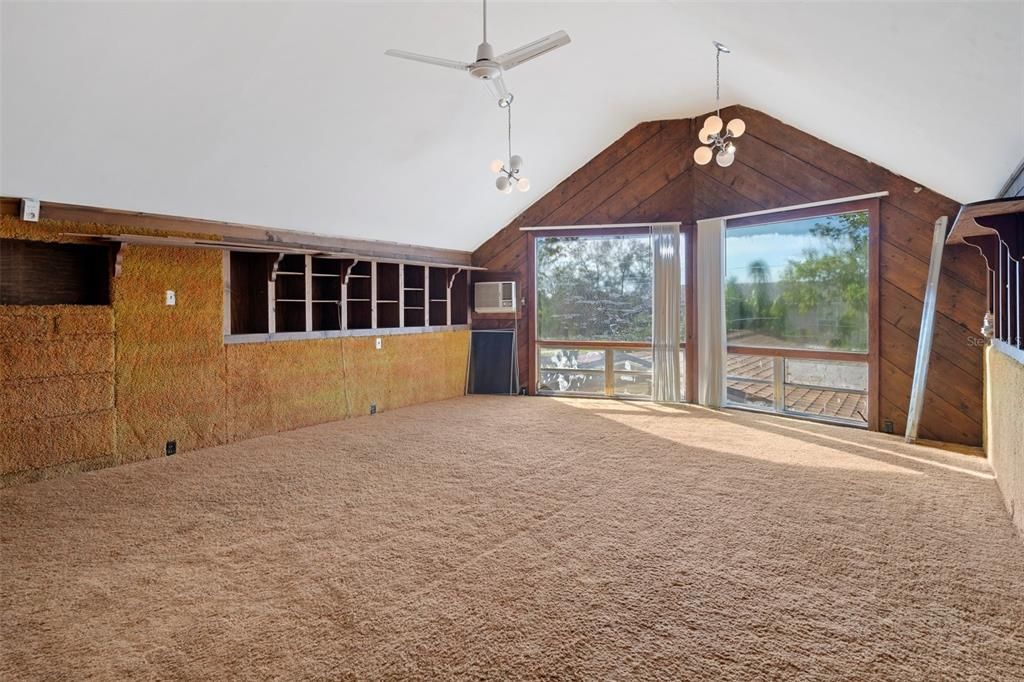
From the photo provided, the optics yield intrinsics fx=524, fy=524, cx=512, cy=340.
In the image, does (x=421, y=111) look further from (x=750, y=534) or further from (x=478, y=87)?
(x=750, y=534)

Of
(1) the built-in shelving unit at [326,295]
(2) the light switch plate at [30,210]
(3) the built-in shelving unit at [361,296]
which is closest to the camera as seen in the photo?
(2) the light switch plate at [30,210]

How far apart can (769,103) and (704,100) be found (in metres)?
0.83

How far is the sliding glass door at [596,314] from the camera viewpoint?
701cm

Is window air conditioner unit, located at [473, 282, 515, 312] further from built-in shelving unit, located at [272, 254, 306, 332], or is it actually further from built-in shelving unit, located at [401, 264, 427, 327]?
built-in shelving unit, located at [272, 254, 306, 332]

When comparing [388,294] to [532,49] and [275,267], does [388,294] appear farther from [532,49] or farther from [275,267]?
[532,49]

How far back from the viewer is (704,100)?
19.7ft

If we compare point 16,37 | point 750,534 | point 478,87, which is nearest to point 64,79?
point 16,37

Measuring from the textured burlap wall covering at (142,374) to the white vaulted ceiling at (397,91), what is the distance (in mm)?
678

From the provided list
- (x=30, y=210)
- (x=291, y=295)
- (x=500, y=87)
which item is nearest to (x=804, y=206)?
(x=500, y=87)

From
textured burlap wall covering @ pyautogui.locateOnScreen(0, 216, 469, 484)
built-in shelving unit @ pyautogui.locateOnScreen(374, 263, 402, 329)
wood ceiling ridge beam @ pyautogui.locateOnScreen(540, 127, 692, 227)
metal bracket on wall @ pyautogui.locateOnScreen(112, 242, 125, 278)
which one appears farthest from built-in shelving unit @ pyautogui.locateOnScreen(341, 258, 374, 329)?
wood ceiling ridge beam @ pyautogui.locateOnScreen(540, 127, 692, 227)

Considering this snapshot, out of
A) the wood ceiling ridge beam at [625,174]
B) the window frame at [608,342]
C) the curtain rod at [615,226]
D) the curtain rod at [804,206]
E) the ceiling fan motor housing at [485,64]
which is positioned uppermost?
the wood ceiling ridge beam at [625,174]

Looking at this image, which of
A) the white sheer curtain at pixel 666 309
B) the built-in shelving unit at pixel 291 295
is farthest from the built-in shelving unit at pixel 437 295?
the white sheer curtain at pixel 666 309

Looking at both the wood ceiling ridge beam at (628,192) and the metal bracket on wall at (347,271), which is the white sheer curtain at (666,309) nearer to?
the wood ceiling ridge beam at (628,192)

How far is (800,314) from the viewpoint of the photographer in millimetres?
5809
